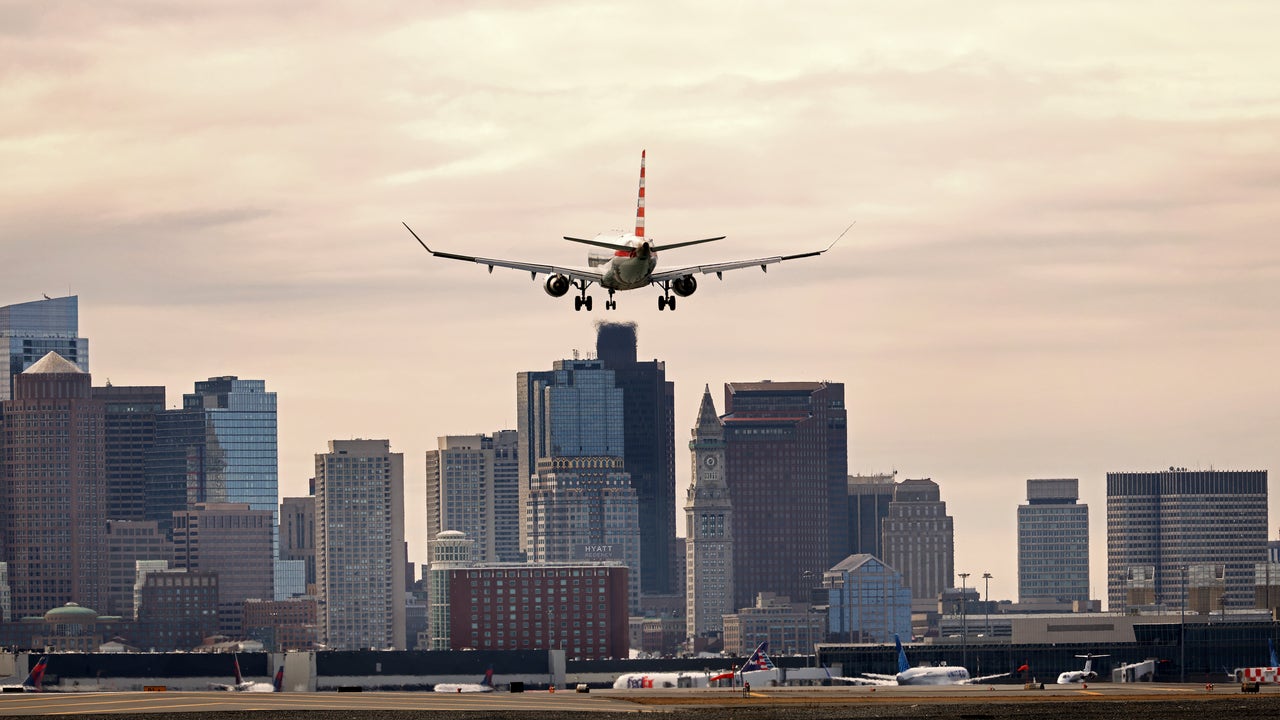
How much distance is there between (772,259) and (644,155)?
13.1 meters

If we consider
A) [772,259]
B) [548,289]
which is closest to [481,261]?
[548,289]

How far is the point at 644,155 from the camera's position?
197m

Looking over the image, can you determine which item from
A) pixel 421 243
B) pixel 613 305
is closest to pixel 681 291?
pixel 613 305

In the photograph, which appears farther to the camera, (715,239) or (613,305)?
(613,305)

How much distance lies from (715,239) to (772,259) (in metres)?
19.2

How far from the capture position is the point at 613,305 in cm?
19338

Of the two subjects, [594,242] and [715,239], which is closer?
[715,239]

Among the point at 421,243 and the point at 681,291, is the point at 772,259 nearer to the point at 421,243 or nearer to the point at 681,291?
the point at 681,291

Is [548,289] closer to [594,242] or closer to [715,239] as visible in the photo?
[594,242]

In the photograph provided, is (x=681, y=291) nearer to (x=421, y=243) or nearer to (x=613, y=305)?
(x=613, y=305)

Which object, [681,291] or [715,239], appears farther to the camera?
[681,291]

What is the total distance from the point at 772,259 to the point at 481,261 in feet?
75.7

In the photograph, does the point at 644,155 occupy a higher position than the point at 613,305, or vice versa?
the point at 644,155

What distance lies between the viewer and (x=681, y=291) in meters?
193
